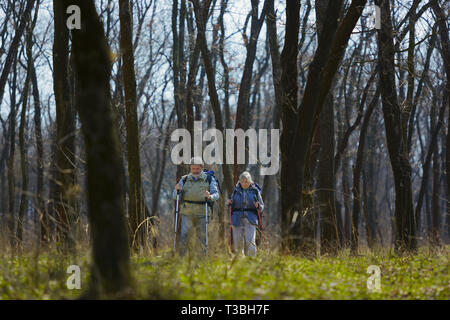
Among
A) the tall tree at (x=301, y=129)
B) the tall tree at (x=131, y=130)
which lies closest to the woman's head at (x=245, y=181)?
the tall tree at (x=301, y=129)

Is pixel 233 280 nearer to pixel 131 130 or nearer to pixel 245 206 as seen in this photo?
pixel 245 206

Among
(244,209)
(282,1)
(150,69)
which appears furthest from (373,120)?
(244,209)

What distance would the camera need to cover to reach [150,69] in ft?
94.0

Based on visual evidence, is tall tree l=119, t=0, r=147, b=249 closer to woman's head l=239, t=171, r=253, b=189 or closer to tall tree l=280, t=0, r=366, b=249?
woman's head l=239, t=171, r=253, b=189

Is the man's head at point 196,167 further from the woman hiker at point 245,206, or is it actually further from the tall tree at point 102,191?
the tall tree at point 102,191

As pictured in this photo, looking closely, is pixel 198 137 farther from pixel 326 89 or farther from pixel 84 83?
pixel 84 83

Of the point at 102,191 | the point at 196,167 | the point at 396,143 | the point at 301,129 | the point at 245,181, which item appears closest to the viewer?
the point at 102,191

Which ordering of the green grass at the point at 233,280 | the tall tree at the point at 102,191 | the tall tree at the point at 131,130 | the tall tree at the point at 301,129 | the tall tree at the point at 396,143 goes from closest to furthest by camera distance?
1. the tall tree at the point at 102,191
2. the green grass at the point at 233,280
3. the tall tree at the point at 301,129
4. the tall tree at the point at 131,130
5. the tall tree at the point at 396,143

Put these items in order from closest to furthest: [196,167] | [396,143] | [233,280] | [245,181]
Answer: [233,280]
[196,167]
[245,181]
[396,143]

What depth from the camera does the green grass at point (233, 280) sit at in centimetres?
573

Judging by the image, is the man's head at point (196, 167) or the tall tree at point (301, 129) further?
the man's head at point (196, 167)

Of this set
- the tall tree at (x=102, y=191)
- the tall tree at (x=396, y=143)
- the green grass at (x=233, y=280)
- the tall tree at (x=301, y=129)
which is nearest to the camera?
the tall tree at (x=102, y=191)

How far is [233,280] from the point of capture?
6316mm

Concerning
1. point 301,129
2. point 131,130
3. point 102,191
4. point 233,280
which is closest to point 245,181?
point 301,129
